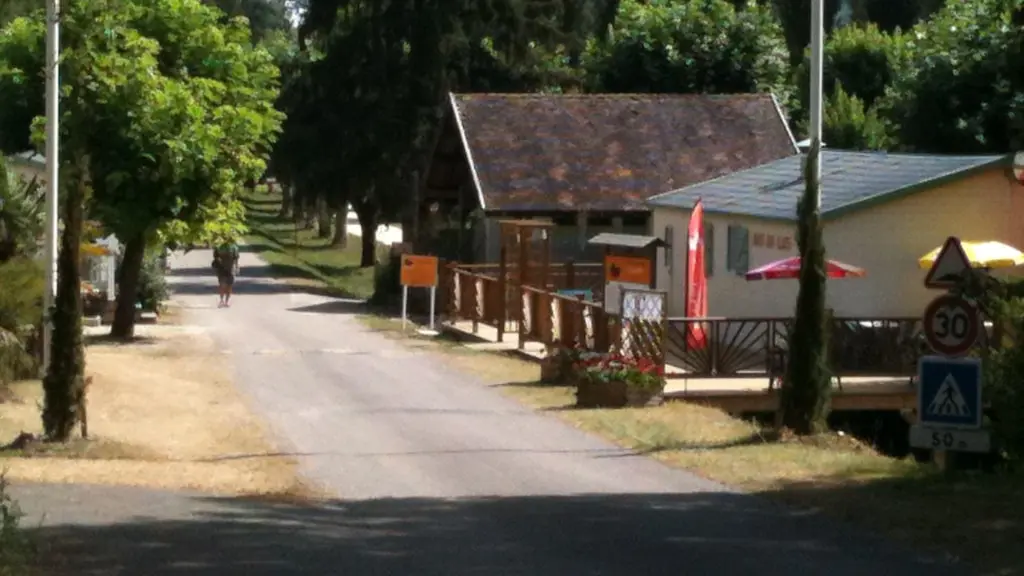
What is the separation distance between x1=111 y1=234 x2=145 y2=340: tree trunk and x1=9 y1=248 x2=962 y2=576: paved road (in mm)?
13193

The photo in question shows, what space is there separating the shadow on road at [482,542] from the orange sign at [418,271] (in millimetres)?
23165

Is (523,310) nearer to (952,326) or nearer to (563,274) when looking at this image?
(563,274)

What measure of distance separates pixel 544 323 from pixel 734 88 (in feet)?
78.7

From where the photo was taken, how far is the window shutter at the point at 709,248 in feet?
107

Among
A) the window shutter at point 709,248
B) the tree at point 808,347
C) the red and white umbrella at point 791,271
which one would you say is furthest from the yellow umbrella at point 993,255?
the tree at point 808,347

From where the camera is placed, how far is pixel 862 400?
2539 cm

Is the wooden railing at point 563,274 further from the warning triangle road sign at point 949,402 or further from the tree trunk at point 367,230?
the warning triangle road sign at point 949,402

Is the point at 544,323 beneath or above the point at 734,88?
beneath

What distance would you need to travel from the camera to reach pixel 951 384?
40.5 ft

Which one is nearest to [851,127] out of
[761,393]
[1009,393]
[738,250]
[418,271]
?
[418,271]

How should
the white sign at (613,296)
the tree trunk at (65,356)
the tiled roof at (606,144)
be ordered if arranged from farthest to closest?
1. the tiled roof at (606,144)
2. the white sign at (613,296)
3. the tree trunk at (65,356)

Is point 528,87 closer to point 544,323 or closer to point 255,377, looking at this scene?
point 544,323

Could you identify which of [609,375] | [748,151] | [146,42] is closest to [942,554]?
[609,375]

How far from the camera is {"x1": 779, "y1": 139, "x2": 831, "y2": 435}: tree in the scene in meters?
18.5
